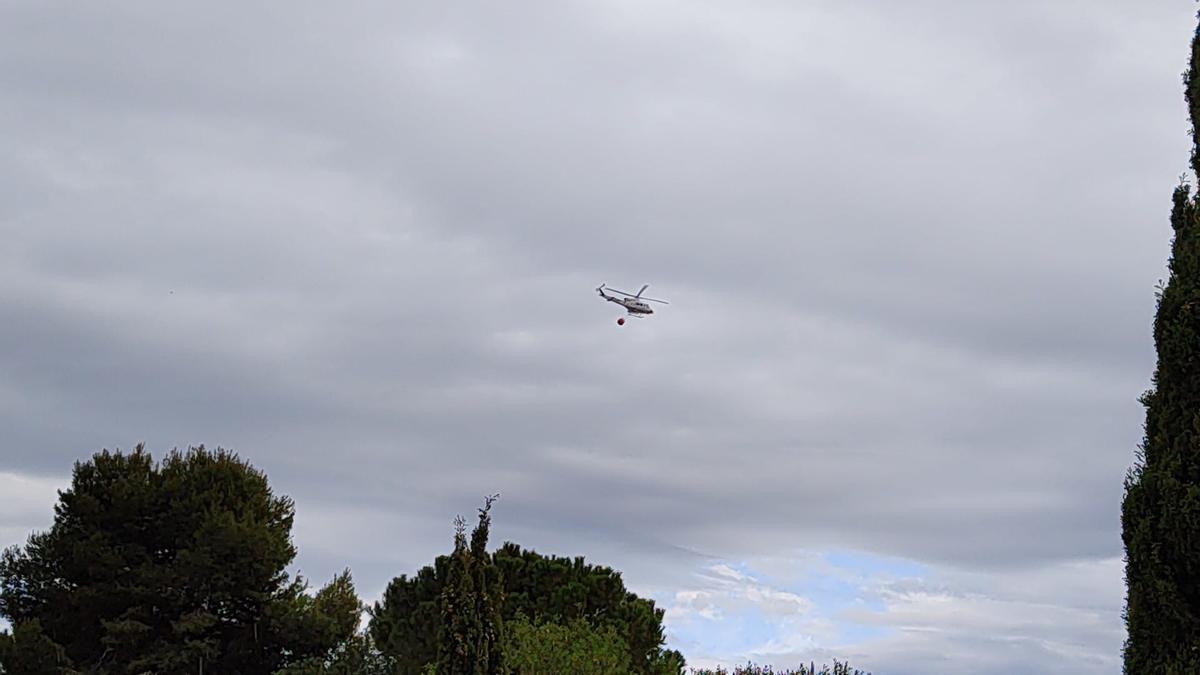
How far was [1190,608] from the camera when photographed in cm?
1345

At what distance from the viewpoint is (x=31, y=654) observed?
39.0 m

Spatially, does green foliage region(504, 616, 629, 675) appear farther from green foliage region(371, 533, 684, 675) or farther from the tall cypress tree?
the tall cypress tree

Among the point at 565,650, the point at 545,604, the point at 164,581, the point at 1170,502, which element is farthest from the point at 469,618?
the point at 164,581

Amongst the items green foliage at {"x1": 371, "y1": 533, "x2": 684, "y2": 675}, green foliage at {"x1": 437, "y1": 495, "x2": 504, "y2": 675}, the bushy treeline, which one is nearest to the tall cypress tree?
green foliage at {"x1": 437, "y1": 495, "x2": 504, "y2": 675}

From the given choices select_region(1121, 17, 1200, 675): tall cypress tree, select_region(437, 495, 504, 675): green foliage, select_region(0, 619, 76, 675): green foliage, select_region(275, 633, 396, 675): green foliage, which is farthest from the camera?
select_region(0, 619, 76, 675): green foliage

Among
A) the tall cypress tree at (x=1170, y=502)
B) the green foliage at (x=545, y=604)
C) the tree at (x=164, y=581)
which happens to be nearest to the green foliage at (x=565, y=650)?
the green foliage at (x=545, y=604)

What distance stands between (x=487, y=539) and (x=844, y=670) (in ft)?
17.0

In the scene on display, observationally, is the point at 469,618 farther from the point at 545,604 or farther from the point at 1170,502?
the point at 545,604

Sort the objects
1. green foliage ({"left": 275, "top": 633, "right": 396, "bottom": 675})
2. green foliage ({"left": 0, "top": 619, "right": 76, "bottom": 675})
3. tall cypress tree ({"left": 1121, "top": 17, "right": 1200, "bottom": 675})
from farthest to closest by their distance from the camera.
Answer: green foliage ({"left": 0, "top": 619, "right": 76, "bottom": 675})
green foliage ({"left": 275, "top": 633, "right": 396, "bottom": 675})
tall cypress tree ({"left": 1121, "top": 17, "right": 1200, "bottom": 675})

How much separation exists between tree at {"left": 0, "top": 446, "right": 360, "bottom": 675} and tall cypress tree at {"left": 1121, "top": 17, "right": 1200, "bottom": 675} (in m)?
31.7

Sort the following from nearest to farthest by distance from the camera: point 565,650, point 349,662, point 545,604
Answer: point 565,650, point 545,604, point 349,662

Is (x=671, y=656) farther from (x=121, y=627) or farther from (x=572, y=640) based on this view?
(x=121, y=627)

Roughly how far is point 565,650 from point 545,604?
6.55 metres

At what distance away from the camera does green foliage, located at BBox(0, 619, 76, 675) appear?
127 feet
